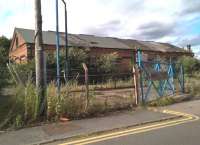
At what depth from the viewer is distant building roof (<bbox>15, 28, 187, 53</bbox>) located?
37031mm

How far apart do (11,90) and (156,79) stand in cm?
652

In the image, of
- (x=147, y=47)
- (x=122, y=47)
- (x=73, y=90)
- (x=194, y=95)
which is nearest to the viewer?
(x=73, y=90)

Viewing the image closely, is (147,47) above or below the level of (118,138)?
above

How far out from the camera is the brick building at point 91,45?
35.6 meters

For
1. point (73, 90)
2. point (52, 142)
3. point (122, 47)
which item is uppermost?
point (122, 47)

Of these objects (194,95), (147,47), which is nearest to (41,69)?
(194,95)

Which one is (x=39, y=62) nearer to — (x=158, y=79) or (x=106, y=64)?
(x=158, y=79)

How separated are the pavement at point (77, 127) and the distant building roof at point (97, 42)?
25.3 metres

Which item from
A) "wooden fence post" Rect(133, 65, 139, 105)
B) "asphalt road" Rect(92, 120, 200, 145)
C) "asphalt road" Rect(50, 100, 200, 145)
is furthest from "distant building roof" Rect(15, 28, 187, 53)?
"asphalt road" Rect(92, 120, 200, 145)

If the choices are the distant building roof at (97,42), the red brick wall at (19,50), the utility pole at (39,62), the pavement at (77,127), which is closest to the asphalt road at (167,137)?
the pavement at (77,127)

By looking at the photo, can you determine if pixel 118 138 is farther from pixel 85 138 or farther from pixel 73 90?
pixel 73 90

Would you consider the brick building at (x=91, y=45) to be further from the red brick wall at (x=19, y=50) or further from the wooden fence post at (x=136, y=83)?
the wooden fence post at (x=136, y=83)

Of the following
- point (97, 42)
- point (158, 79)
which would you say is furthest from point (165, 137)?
point (97, 42)

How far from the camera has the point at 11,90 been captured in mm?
10672
